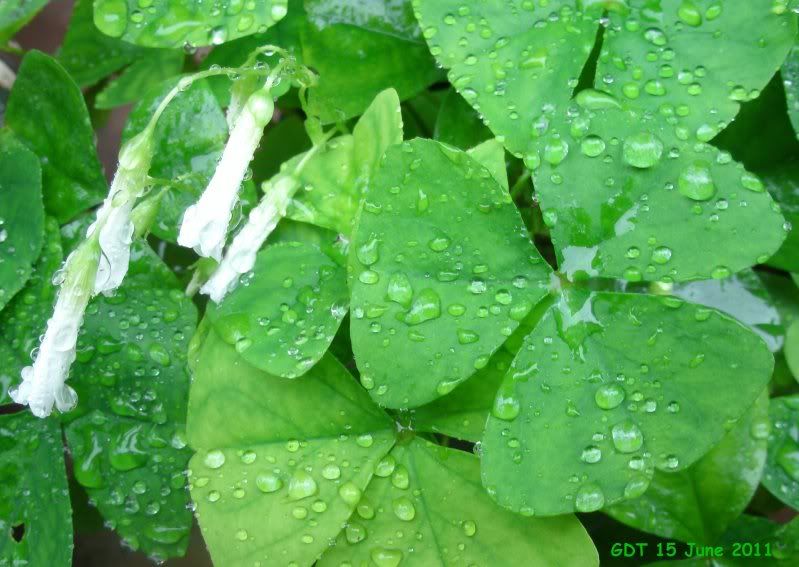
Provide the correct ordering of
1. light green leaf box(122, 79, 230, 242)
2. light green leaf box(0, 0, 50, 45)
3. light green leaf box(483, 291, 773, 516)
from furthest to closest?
light green leaf box(0, 0, 50, 45), light green leaf box(122, 79, 230, 242), light green leaf box(483, 291, 773, 516)

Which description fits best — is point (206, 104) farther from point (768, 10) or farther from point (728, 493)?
point (728, 493)

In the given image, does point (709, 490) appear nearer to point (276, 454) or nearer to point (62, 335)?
point (276, 454)

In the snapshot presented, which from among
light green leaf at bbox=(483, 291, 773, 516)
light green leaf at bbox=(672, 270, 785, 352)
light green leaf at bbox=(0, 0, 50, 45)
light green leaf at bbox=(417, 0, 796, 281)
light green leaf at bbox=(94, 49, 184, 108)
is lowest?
light green leaf at bbox=(672, 270, 785, 352)

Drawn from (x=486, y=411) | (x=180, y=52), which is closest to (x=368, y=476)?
(x=486, y=411)

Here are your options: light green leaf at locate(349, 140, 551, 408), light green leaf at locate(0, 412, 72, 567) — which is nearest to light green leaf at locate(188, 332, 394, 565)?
light green leaf at locate(349, 140, 551, 408)

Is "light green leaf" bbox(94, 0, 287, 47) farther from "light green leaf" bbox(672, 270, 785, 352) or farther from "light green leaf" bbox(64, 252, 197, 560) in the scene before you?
"light green leaf" bbox(672, 270, 785, 352)

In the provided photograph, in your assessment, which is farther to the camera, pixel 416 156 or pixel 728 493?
pixel 728 493

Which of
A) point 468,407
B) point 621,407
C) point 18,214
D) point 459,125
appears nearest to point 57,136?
point 18,214
